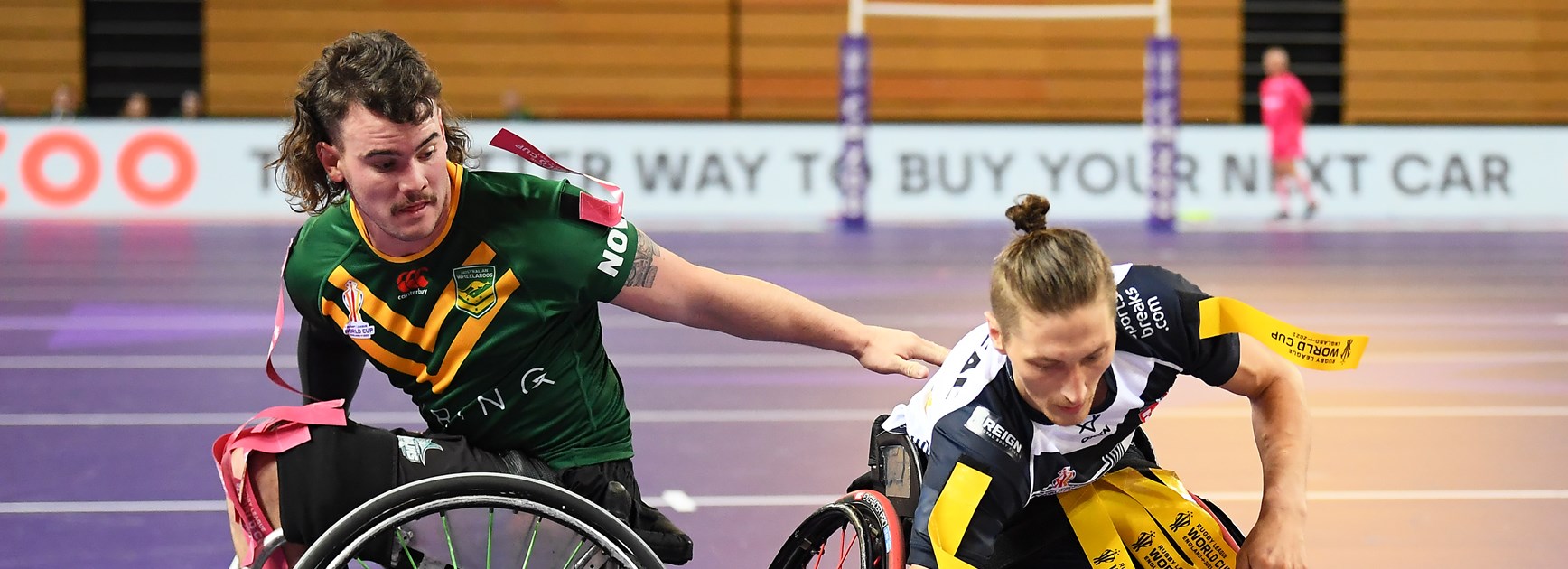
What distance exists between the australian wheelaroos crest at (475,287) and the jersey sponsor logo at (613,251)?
0.17 meters

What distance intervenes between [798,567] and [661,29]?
13.5 m

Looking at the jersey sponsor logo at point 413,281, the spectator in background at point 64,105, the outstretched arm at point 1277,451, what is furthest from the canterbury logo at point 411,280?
the spectator in background at point 64,105

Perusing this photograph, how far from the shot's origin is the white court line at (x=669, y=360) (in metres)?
6.28

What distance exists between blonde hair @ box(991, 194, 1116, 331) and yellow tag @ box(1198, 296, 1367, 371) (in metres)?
0.23

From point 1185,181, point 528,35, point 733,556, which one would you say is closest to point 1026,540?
point 733,556

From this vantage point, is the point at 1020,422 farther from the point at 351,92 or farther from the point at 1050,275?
the point at 351,92

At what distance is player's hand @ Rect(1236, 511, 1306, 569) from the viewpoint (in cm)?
242

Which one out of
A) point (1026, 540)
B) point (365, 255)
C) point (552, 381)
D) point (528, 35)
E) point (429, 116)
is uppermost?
point (528, 35)

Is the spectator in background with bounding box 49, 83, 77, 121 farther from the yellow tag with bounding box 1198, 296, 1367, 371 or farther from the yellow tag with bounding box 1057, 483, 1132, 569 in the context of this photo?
the yellow tag with bounding box 1198, 296, 1367, 371

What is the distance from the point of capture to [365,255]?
2.45m

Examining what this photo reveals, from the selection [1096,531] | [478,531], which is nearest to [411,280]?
[478,531]

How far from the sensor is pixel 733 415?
5352mm

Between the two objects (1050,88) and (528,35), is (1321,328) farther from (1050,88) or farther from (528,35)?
(528,35)

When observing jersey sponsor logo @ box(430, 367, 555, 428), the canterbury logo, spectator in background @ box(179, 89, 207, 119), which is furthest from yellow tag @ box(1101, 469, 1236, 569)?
spectator in background @ box(179, 89, 207, 119)
